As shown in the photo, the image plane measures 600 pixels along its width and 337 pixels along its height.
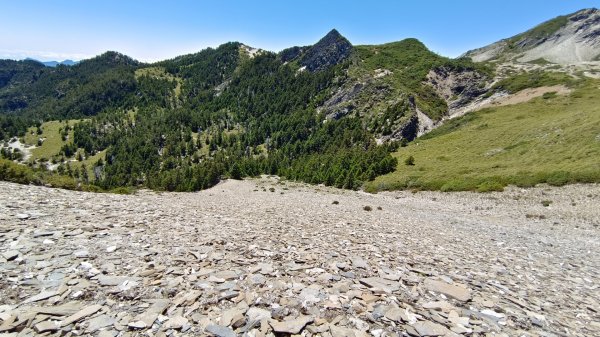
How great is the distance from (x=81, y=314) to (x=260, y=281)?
4.12 m

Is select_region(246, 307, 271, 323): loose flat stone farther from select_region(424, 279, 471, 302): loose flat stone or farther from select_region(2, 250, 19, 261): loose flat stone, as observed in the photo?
select_region(2, 250, 19, 261): loose flat stone

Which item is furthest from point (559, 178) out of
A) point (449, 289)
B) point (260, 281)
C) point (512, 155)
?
point (260, 281)

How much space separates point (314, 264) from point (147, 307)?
5217mm

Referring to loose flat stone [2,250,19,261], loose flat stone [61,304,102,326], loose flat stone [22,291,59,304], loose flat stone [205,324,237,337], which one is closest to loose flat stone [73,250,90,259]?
loose flat stone [2,250,19,261]

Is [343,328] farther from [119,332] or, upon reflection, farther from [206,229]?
[206,229]

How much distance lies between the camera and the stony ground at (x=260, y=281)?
22.0ft

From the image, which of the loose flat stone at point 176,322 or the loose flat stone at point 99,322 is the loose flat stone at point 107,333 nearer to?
the loose flat stone at point 99,322

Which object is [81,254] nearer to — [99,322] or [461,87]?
[99,322]

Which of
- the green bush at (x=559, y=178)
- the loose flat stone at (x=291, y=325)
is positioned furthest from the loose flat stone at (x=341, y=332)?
the green bush at (x=559, y=178)

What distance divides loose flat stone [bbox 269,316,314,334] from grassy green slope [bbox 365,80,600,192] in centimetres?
5384

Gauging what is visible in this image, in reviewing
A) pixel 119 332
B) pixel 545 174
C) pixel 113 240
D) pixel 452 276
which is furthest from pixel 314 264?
pixel 545 174

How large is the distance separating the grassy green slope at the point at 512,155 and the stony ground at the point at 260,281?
40.8 meters

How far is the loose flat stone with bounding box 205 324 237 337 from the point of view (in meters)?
6.18

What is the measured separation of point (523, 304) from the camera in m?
9.10
